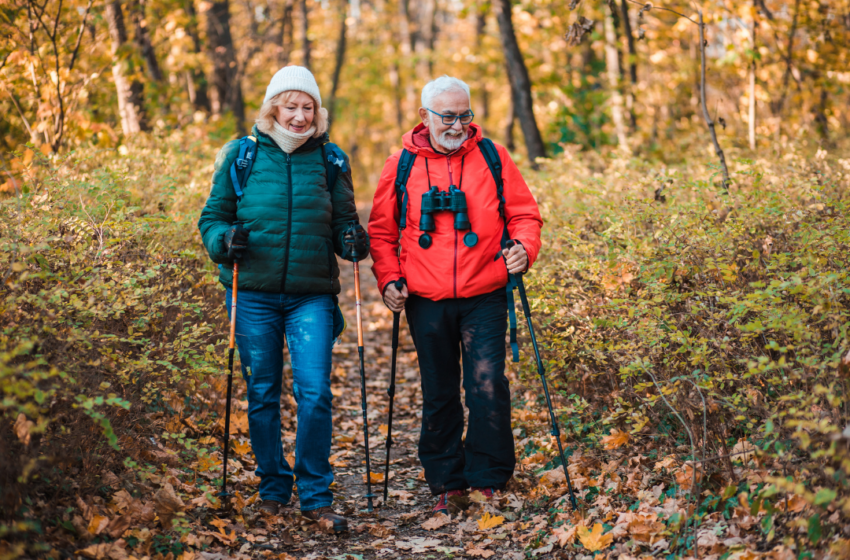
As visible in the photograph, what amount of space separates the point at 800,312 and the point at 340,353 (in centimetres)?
565

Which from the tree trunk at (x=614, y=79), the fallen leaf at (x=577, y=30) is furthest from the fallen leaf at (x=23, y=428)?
the tree trunk at (x=614, y=79)

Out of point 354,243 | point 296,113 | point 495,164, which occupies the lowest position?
point 354,243

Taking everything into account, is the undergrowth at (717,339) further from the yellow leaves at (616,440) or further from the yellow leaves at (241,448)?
the yellow leaves at (241,448)

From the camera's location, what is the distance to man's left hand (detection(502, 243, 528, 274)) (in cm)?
396

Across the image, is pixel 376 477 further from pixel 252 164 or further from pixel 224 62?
pixel 224 62

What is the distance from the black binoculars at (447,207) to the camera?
3992 mm

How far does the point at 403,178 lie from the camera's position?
420 centimetres

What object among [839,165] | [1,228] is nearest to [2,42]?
[1,228]

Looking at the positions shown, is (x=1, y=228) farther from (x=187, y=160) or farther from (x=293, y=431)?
(x=187, y=160)

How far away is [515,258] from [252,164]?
163 cm

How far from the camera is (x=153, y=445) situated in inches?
169

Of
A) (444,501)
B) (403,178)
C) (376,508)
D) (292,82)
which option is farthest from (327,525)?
(292,82)

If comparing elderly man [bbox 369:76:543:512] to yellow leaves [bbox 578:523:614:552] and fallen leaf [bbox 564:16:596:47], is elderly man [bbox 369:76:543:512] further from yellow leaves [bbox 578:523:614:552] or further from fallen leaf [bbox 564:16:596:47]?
fallen leaf [bbox 564:16:596:47]

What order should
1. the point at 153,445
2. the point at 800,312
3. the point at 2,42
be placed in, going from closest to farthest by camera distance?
the point at 800,312 < the point at 153,445 < the point at 2,42
